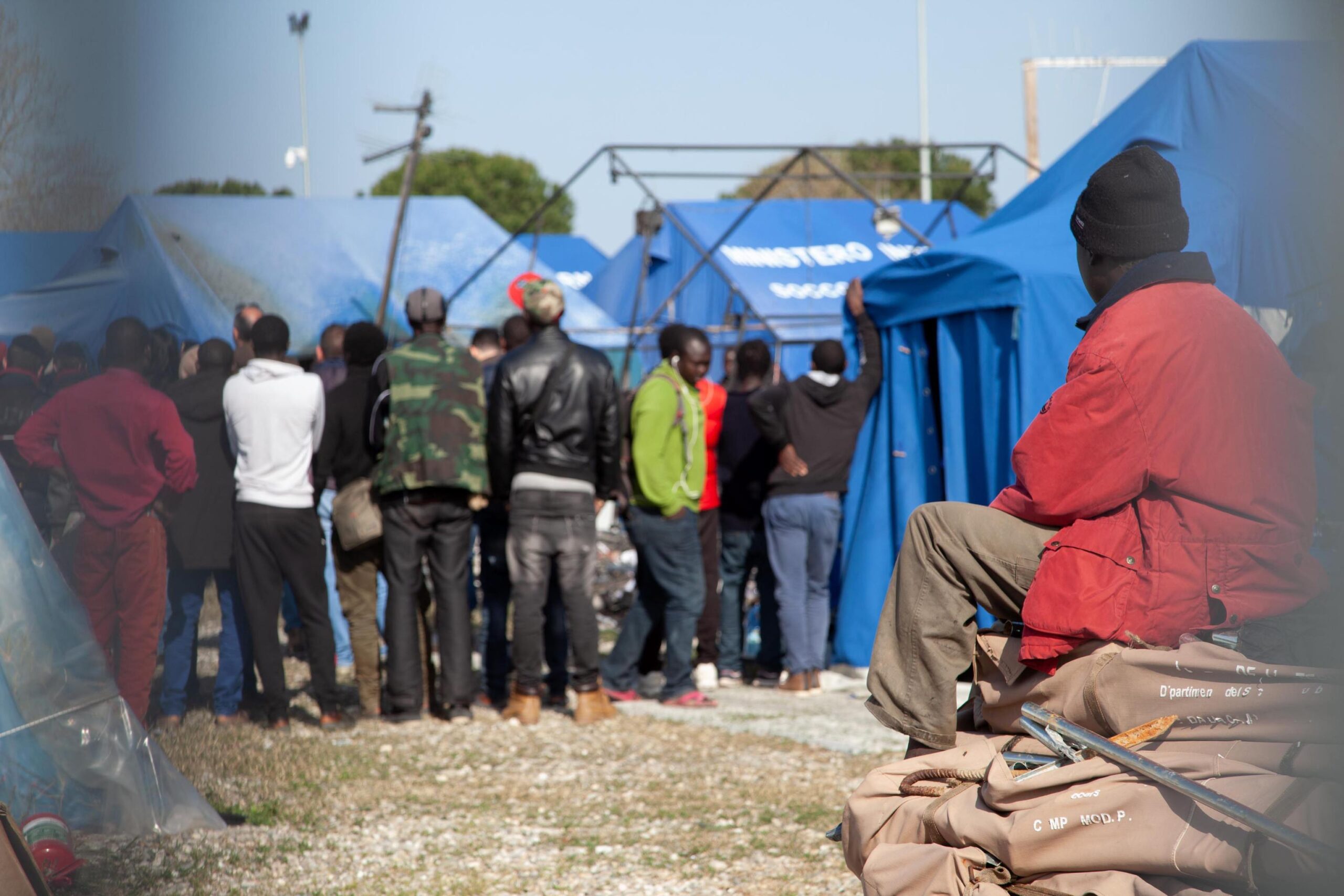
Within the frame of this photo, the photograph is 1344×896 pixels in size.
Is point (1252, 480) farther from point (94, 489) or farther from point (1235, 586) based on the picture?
point (94, 489)

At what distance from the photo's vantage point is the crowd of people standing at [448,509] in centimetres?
405

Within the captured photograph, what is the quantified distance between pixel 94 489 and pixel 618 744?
324 cm

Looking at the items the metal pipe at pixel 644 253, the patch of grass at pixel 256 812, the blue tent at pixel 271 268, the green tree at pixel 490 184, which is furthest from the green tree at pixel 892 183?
the patch of grass at pixel 256 812

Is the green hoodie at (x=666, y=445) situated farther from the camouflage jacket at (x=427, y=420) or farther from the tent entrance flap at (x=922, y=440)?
the tent entrance flap at (x=922, y=440)

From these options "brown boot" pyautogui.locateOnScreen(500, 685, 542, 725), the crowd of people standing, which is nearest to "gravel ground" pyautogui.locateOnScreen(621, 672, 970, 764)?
the crowd of people standing

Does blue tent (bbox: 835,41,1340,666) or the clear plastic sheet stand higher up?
blue tent (bbox: 835,41,1340,666)

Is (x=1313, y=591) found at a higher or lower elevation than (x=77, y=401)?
lower

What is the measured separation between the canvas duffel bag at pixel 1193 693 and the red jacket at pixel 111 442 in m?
2.76

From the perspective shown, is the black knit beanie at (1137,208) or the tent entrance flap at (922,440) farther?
the tent entrance flap at (922,440)

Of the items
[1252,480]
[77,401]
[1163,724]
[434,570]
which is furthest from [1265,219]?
[434,570]

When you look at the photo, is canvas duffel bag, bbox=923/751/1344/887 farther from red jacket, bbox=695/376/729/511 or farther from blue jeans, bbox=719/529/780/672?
blue jeans, bbox=719/529/780/672

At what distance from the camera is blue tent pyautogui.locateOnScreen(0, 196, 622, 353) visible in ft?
12.1

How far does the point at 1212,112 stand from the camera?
20.3ft

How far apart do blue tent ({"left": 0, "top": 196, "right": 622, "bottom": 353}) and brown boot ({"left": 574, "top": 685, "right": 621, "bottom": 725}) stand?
269 centimetres
